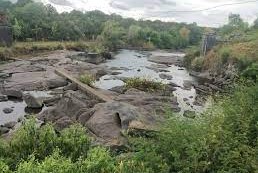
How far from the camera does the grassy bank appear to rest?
213ft

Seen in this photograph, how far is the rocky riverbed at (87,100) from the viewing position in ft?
83.7

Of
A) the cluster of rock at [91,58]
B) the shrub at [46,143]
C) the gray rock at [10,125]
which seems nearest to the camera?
the shrub at [46,143]

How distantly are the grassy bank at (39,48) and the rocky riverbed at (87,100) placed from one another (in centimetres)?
508

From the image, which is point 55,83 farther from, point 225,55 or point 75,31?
point 75,31

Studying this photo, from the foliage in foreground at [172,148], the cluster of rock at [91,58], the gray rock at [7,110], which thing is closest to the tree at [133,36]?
the cluster of rock at [91,58]

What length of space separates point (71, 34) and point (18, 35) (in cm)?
1989

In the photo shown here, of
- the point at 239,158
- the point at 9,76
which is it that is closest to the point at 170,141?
the point at 239,158

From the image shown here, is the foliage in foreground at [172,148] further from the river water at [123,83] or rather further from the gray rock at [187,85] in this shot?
the gray rock at [187,85]

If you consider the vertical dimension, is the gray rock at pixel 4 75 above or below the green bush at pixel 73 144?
below

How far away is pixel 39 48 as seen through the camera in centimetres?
7738

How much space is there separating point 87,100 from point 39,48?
4547 centimetres

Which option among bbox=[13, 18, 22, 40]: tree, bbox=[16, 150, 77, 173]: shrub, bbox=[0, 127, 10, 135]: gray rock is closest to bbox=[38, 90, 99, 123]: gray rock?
bbox=[0, 127, 10, 135]: gray rock

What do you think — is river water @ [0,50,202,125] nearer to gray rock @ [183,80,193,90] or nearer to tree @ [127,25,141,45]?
gray rock @ [183,80,193,90]

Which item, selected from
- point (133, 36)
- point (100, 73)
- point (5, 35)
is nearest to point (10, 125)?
point (100, 73)
